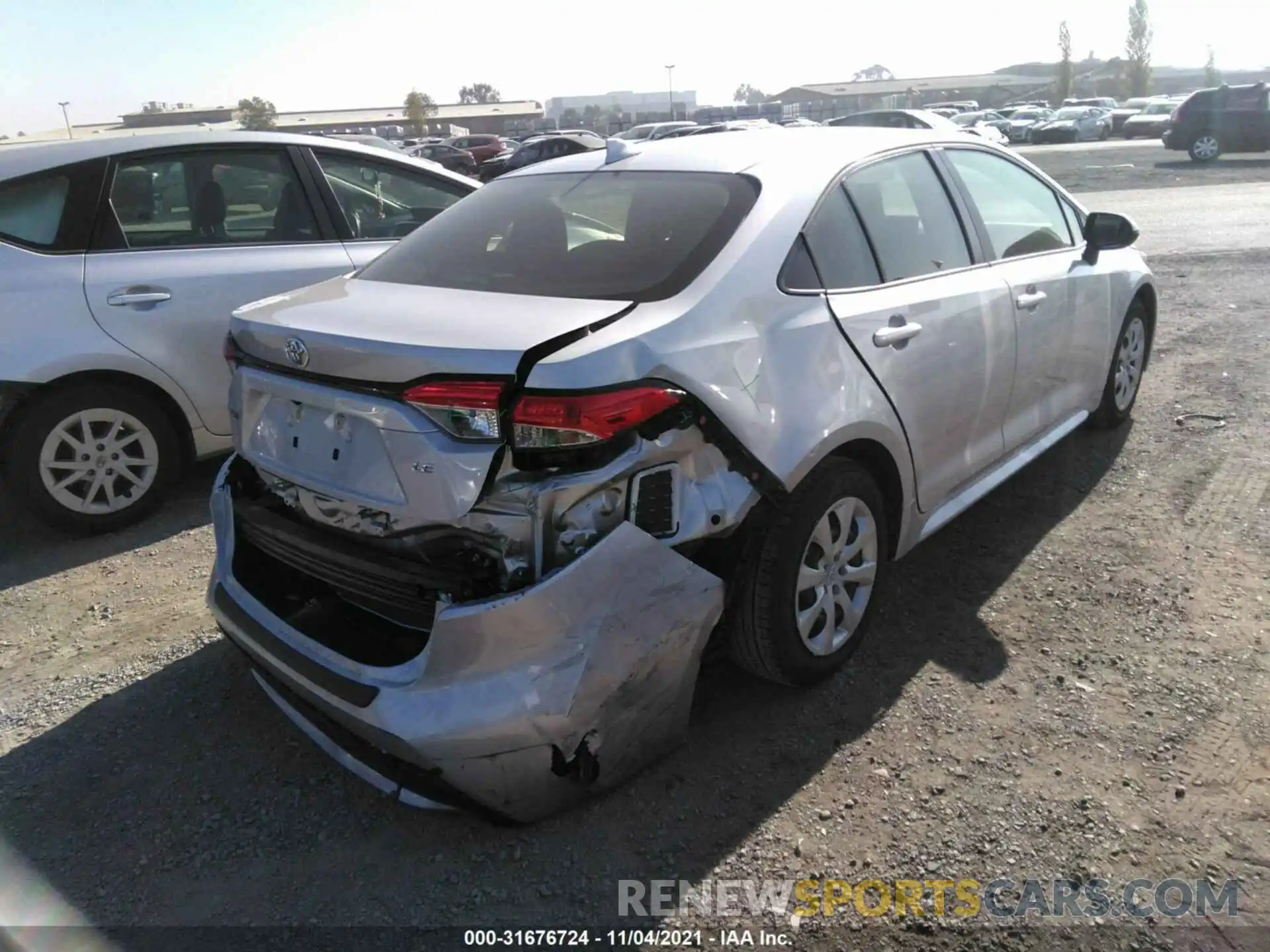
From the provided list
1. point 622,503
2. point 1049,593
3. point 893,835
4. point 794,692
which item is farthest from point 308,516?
point 1049,593

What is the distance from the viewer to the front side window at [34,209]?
4383 millimetres

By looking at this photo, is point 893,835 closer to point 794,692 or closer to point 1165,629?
point 794,692

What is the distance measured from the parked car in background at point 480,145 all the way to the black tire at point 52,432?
3217 cm

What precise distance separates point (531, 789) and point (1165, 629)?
2.39 metres

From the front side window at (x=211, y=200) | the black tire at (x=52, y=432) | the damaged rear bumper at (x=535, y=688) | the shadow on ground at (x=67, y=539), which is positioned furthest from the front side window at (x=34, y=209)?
the damaged rear bumper at (x=535, y=688)

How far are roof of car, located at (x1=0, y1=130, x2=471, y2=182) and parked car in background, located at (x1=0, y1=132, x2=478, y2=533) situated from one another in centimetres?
1

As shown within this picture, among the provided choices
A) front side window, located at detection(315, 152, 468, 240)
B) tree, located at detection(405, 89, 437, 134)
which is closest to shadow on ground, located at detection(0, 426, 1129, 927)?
front side window, located at detection(315, 152, 468, 240)

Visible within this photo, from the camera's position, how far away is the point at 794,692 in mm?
3152

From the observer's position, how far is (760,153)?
3279 millimetres

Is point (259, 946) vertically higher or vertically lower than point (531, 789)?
lower

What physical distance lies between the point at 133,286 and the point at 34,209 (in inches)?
21.4

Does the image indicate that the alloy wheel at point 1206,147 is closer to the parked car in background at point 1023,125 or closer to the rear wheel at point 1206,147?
the rear wheel at point 1206,147

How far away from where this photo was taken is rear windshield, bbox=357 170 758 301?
277 centimetres

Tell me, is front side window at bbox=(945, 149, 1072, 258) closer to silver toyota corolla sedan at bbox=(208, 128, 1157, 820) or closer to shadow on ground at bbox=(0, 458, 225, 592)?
silver toyota corolla sedan at bbox=(208, 128, 1157, 820)
